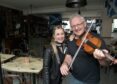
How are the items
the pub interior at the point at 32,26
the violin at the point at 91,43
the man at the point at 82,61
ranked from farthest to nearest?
the pub interior at the point at 32,26 → the man at the point at 82,61 → the violin at the point at 91,43

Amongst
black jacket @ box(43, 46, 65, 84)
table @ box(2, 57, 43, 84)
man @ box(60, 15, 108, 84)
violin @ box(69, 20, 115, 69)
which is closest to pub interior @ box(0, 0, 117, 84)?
table @ box(2, 57, 43, 84)

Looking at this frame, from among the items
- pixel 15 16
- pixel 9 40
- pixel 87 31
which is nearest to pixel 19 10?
pixel 15 16

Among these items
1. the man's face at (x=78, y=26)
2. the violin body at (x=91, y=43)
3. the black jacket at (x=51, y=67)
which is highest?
the man's face at (x=78, y=26)

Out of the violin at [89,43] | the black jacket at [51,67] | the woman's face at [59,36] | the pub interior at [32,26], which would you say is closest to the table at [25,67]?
the black jacket at [51,67]

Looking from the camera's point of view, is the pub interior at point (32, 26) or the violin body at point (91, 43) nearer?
the violin body at point (91, 43)

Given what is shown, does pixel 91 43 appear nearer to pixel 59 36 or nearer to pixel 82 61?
pixel 82 61

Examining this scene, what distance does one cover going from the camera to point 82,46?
6.09 feet

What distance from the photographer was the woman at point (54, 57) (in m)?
2.53

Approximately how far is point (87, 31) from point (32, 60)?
6.82ft

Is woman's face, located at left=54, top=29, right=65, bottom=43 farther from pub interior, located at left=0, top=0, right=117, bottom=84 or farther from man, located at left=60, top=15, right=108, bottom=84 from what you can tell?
pub interior, located at left=0, top=0, right=117, bottom=84

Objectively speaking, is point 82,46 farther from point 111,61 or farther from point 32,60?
point 32,60

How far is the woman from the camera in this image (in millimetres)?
2527

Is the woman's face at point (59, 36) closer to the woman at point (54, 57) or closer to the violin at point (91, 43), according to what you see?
the woman at point (54, 57)

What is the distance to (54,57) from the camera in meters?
2.54
